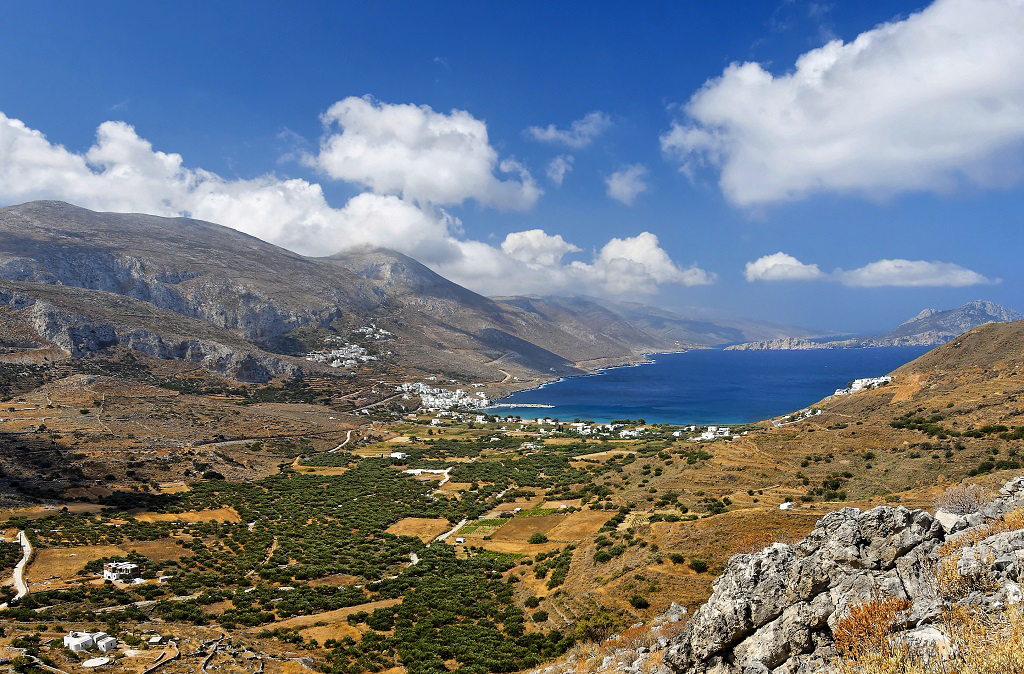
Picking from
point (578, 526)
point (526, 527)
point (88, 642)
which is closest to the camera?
point (88, 642)

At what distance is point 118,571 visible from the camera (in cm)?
2806

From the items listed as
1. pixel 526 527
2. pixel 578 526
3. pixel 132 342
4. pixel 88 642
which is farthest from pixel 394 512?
pixel 132 342

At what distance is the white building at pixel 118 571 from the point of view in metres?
27.5

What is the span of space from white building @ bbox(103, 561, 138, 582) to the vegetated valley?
0.21 meters

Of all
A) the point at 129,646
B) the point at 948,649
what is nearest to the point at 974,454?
the point at 948,649

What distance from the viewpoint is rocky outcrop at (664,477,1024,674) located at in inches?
334

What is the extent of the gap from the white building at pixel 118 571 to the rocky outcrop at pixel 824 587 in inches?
1200

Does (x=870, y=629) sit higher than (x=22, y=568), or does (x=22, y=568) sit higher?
(x=870, y=629)

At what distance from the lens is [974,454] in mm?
31000

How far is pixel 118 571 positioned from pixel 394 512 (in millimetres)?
22010

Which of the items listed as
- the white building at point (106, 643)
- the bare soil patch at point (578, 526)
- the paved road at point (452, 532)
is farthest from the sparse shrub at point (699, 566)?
the white building at point (106, 643)

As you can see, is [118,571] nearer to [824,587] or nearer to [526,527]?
[526,527]

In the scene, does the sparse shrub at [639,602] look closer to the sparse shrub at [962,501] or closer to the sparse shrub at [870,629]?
the sparse shrub at [962,501]

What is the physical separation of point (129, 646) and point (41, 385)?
295 ft
